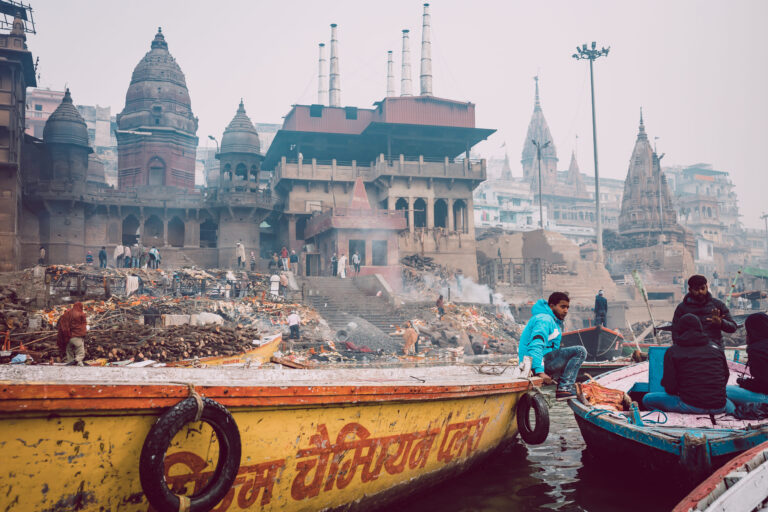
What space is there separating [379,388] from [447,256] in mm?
35987

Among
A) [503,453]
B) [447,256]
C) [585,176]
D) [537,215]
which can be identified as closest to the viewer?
[503,453]

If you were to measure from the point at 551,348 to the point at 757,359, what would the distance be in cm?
216

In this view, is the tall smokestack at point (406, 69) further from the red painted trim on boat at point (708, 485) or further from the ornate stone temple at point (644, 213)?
the red painted trim on boat at point (708, 485)

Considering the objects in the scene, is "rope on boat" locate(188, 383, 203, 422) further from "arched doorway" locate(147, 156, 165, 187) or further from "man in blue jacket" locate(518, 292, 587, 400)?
"arched doorway" locate(147, 156, 165, 187)

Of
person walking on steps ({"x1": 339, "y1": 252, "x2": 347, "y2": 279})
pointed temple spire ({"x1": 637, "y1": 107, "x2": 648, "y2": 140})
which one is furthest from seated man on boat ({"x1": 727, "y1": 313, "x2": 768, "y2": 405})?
pointed temple spire ({"x1": 637, "y1": 107, "x2": 648, "y2": 140})

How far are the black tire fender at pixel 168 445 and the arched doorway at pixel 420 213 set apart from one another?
37764mm

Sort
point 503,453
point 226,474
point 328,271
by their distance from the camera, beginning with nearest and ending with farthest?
point 226,474 → point 503,453 → point 328,271

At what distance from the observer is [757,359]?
655 centimetres

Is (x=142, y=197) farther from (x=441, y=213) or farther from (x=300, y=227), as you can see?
(x=441, y=213)

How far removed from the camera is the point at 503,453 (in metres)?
8.18

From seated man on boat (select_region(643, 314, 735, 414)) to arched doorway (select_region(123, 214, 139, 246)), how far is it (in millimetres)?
38573

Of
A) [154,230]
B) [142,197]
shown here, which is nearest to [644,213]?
[154,230]

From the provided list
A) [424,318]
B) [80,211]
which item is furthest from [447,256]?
[80,211]

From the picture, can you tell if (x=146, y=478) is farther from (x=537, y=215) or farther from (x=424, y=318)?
(x=537, y=215)
